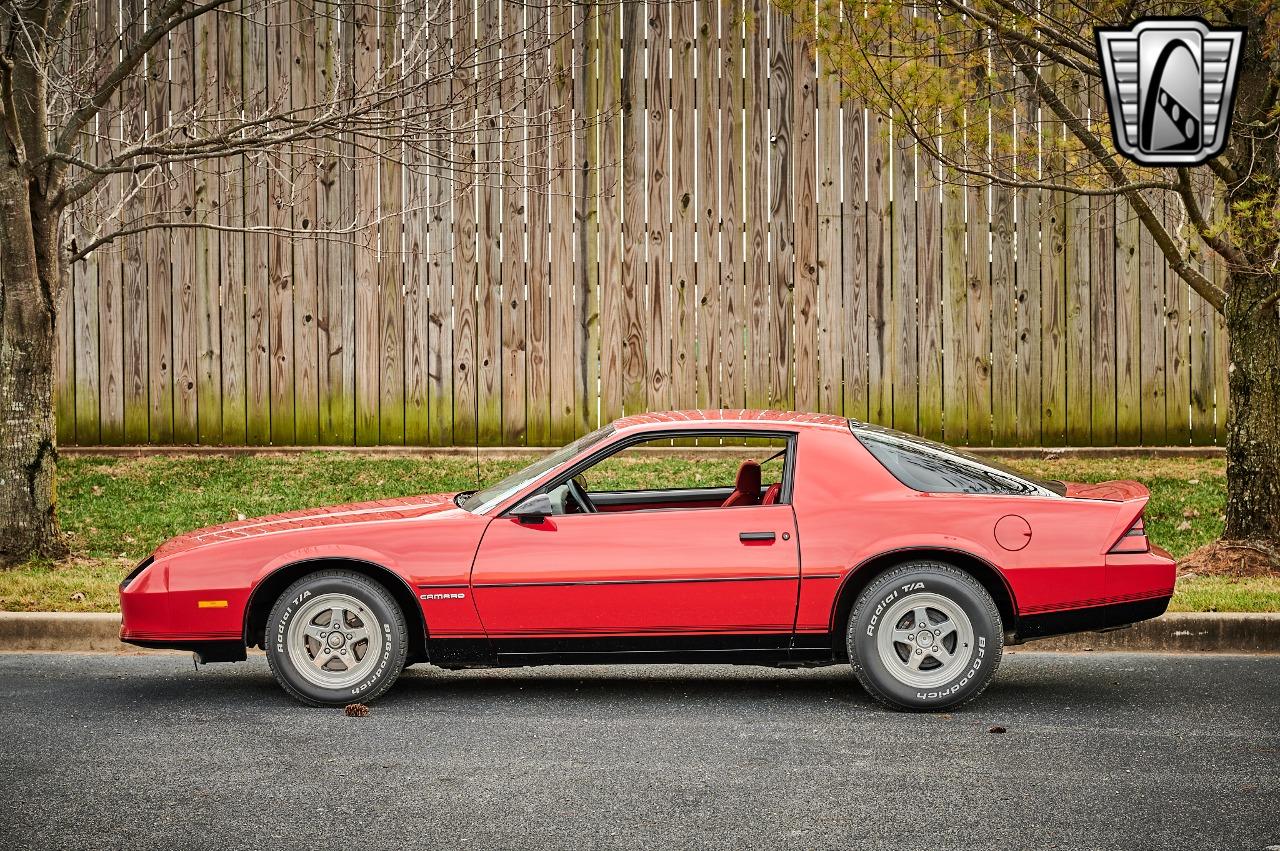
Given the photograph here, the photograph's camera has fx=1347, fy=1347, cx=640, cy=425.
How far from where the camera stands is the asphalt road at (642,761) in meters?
4.40

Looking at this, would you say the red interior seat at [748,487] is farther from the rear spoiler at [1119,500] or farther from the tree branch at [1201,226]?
the tree branch at [1201,226]

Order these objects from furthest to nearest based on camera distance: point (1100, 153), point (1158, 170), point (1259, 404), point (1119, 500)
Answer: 1. point (1158, 170)
2. point (1259, 404)
3. point (1100, 153)
4. point (1119, 500)

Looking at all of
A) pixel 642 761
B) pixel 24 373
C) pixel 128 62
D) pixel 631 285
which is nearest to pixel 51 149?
pixel 128 62

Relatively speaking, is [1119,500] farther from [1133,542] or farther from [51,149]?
[51,149]

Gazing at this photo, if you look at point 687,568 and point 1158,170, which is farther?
point 1158,170

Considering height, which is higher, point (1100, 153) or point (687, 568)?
point (1100, 153)

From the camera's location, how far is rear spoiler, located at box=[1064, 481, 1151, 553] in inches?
237

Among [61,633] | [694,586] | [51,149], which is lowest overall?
[61,633]

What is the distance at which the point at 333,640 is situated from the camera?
6.11 m

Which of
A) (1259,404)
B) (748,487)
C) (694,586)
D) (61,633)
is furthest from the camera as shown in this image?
(1259,404)

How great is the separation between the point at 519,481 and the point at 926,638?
2037 mm

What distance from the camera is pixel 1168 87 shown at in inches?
263

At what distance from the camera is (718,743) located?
5.50 meters

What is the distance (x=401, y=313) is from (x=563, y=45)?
2780 millimetres
